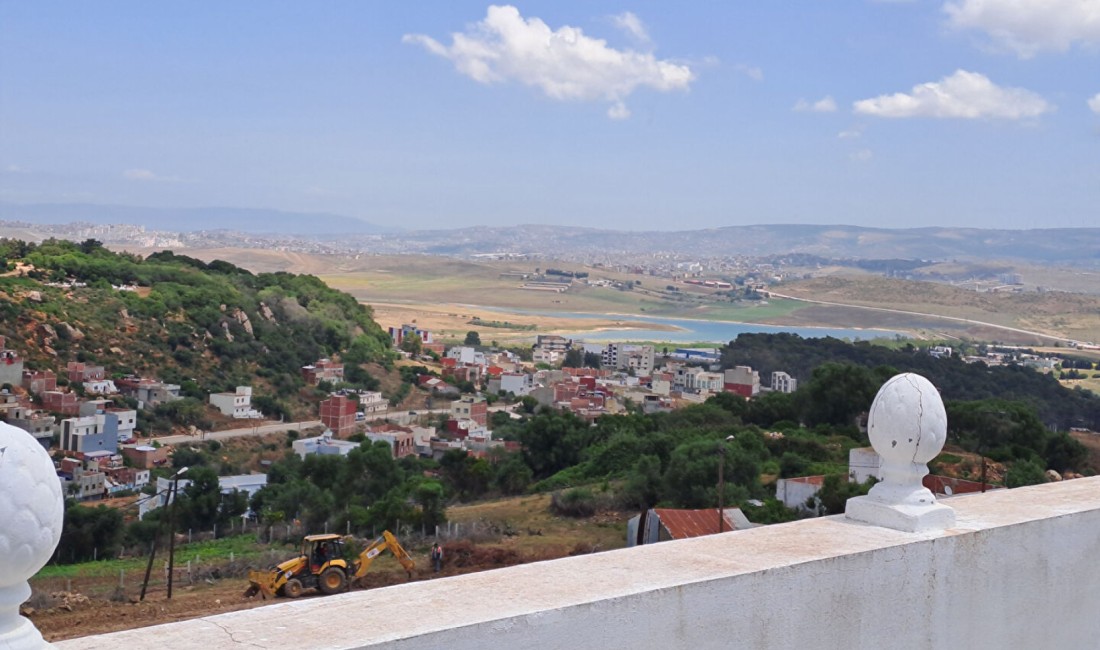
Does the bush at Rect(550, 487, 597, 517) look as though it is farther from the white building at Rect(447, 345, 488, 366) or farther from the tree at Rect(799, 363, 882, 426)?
the white building at Rect(447, 345, 488, 366)

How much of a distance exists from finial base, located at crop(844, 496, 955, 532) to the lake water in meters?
68.6

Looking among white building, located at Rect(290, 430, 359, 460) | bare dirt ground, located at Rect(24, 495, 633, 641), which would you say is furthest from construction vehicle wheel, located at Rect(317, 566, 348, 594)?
white building, located at Rect(290, 430, 359, 460)

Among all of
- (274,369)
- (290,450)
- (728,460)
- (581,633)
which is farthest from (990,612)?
(274,369)

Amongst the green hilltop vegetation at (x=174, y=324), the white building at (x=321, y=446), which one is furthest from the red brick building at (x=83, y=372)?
the white building at (x=321, y=446)

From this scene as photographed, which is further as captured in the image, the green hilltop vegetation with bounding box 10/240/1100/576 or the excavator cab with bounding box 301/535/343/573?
the green hilltop vegetation with bounding box 10/240/1100/576

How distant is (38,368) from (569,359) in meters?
31.4

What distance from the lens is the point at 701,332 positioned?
86500 millimetres

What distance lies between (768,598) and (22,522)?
Answer: 3.94 ft

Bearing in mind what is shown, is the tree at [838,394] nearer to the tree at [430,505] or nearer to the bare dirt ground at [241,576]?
the bare dirt ground at [241,576]

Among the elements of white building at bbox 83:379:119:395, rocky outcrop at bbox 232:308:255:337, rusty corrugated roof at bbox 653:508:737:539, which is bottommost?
white building at bbox 83:379:119:395

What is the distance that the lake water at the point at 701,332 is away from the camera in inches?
2987

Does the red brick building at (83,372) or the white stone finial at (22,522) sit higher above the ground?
the white stone finial at (22,522)

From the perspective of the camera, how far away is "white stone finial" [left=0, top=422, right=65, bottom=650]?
120cm

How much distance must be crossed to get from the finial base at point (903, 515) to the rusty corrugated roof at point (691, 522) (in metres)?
7.00
